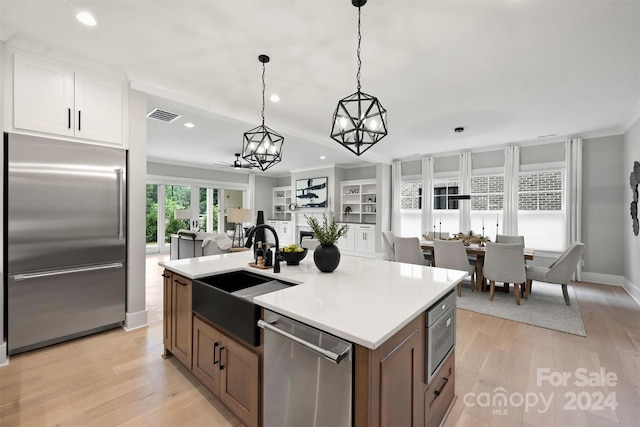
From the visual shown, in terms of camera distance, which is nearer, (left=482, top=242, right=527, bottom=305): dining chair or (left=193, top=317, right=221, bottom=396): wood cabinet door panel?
(left=193, top=317, right=221, bottom=396): wood cabinet door panel

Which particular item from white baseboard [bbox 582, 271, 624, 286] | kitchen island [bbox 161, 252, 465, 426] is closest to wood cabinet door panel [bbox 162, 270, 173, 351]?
kitchen island [bbox 161, 252, 465, 426]

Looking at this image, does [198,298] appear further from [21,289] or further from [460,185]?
[460,185]

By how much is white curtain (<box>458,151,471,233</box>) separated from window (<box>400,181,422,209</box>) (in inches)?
42.9

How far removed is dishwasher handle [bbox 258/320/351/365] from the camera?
106 centimetres

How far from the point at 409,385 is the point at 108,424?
187cm

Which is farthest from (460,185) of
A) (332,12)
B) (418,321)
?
(418,321)

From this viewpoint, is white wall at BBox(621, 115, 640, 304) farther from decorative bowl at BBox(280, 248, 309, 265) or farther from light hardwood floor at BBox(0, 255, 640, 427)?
decorative bowl at BBox(280, 248, 309, 265)

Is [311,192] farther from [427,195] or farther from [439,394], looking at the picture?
[439,394]

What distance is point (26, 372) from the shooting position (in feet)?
7.43

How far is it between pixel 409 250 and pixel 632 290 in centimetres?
346

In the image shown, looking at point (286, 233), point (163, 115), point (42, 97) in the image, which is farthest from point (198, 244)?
point (286, 233)

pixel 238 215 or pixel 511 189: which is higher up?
pixel 511 189

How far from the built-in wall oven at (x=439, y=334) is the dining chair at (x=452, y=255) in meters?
2.77

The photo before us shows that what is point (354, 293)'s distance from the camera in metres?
1.57
